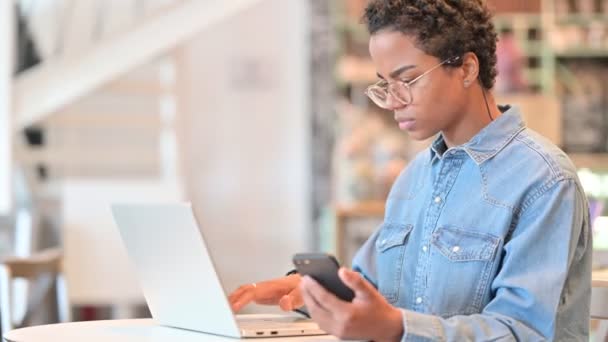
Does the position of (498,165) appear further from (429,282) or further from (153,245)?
(153,245)

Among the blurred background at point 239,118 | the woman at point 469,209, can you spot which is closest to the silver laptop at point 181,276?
the woman at point 469,209

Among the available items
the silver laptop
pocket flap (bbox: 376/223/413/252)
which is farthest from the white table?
pocket flap (bbox: 376/223/413/252)

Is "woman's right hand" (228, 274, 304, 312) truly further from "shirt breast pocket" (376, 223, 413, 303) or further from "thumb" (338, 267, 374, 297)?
"thumb" (338, 267, 374, 297)

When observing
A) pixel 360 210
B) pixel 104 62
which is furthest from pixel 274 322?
pixel 104 62

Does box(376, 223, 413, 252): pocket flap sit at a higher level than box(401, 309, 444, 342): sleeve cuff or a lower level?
higher

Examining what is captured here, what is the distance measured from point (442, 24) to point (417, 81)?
93mm

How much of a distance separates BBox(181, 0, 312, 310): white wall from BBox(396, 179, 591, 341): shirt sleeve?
219 inches

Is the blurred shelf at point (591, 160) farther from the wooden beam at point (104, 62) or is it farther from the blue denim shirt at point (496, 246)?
the blue denim shirt at point (496, 246)

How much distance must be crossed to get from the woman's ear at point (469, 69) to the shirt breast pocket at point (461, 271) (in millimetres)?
221

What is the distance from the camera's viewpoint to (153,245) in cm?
167

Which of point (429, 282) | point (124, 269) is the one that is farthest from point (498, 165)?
point (124, 269)

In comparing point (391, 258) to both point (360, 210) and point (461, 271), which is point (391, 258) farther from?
point (360, 210)

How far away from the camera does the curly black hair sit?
1646mm

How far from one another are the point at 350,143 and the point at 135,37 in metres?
1.32
